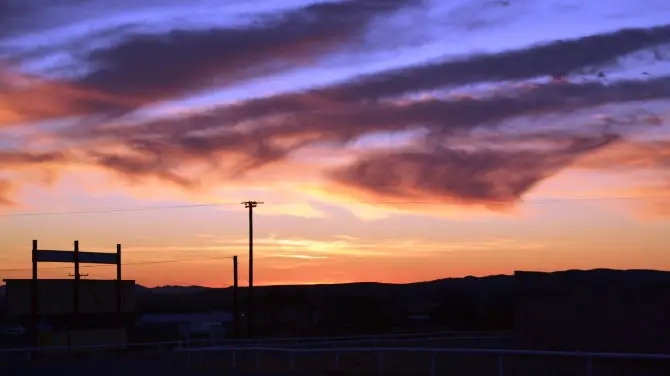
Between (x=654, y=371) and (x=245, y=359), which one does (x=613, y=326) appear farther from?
(x=245, y=359)

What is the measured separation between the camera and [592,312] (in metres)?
35.6

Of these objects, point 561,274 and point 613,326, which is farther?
point 561,274

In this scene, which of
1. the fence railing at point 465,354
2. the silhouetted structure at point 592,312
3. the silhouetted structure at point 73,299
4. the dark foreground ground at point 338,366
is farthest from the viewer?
the silhouetted structure at point 73,299

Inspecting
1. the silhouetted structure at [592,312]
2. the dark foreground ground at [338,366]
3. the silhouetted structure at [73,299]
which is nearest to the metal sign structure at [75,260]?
the silhouetted structure at [73,299]

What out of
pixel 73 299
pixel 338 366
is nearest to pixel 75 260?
pixel 73 299

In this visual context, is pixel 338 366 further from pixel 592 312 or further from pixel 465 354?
pixel 592 312

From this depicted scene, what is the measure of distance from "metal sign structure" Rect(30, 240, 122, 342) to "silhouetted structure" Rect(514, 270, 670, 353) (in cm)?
2473

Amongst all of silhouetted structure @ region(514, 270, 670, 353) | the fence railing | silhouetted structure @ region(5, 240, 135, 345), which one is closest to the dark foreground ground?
the fence railing

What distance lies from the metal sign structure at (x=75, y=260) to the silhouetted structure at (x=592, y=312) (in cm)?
2473

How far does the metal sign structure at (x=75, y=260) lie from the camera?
50.5 meters

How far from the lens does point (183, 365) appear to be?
31.3 m

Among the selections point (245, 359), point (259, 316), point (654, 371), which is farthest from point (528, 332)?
point (259, 316)

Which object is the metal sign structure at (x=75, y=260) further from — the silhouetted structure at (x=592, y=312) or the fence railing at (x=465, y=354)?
the silhouetted structure at (x=592, y=312)

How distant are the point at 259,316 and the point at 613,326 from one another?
85.0 m
